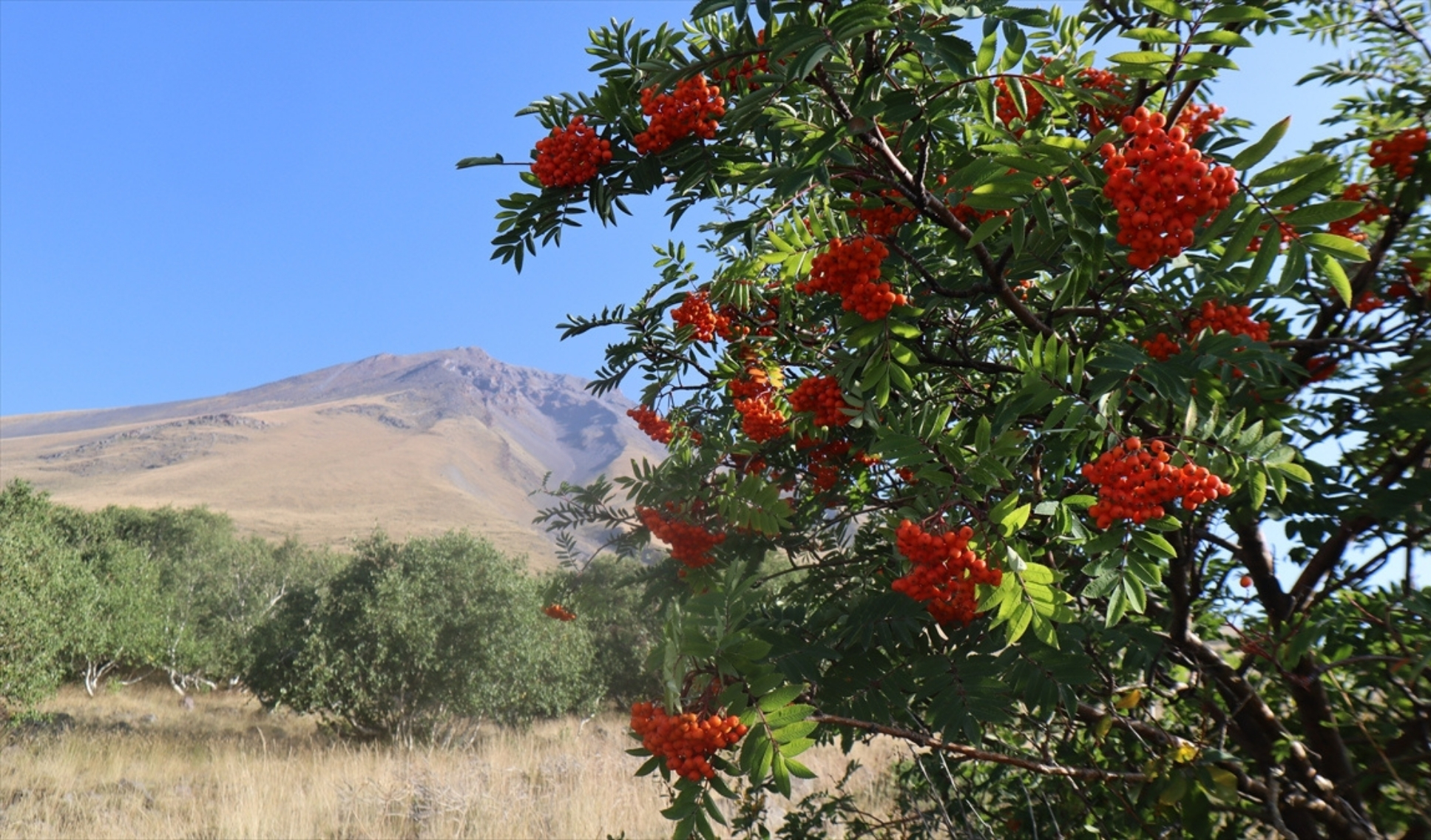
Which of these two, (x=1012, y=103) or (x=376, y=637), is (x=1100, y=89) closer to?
(x=1012, y=103)

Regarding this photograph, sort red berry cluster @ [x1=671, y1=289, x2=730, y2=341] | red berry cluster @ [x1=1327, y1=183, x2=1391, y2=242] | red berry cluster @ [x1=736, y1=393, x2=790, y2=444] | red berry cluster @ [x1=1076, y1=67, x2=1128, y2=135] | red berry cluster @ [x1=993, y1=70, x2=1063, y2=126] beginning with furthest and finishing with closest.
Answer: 1. red berry cluster @ [x1=671, y1=289, x2=730, y2=341]
2. red berry cluster @ [x1=736, y1=393, x2=790, y2=444]
3. red berry cluster @ [x1=1327, y1=183, x2=1391, y2=242]
4. red berry cluster @ [x1=1076, y1=67, x2=1128, y2=135]
5. red berry cluster @ [x1=993, y1=70, x2=1063, y2=126]

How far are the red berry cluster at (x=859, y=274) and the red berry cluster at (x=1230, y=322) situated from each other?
0.85 meters

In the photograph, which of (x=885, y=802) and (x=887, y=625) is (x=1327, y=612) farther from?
(x=885, y=802)

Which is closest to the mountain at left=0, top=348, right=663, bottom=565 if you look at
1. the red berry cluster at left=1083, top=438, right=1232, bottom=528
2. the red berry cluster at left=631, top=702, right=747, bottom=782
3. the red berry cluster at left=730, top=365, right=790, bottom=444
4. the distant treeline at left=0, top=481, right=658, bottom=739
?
the distant treeline at left=0, top=481, right=658, bottom=739

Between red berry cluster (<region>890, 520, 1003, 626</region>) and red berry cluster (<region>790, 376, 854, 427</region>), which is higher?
red berry cluster (<region>790, 376, 854, 427</region>)

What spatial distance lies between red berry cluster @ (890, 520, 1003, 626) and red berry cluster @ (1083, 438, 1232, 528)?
0.90 ft

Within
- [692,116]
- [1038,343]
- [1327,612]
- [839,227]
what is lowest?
[1327,612]

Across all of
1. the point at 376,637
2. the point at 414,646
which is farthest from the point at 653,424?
the point at 376,637

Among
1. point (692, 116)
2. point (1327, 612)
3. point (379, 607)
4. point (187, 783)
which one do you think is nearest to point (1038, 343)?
point (692, 116)

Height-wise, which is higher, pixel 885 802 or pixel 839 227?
pixel 839 227

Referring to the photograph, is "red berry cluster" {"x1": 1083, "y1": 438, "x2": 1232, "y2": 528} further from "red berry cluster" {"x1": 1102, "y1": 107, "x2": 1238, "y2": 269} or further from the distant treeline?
the distant treeline

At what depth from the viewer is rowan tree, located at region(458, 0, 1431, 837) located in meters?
1.60

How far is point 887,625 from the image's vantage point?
248cm

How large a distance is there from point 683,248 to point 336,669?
11095mm
